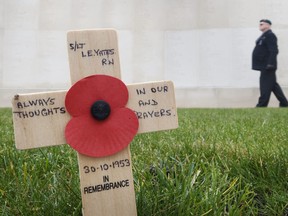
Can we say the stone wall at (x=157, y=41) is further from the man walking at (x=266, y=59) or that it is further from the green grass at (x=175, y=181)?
the green grass at (x=175, y=181)

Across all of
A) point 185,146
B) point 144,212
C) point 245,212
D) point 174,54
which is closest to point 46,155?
point 185,146

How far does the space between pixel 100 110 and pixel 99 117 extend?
0.02m

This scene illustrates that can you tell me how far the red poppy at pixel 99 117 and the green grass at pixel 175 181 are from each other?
236 mm

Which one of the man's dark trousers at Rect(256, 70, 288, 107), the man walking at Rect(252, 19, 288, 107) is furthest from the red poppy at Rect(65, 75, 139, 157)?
the man's dark trousers at Rect(256, 70, 288, 107)

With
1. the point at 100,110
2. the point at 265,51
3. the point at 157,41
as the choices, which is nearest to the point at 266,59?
the point at 265,51

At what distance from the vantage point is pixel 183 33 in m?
12.4

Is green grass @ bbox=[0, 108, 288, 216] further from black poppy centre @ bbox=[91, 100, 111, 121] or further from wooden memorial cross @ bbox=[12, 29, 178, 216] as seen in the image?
black poppy centre @ bbox=[91, 100, 111, 121]

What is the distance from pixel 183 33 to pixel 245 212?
11.3 m

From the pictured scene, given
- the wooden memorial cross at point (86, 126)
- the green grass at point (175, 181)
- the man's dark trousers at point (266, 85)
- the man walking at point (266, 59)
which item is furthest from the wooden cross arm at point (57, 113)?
the man's dark trousers at point (266, 85)

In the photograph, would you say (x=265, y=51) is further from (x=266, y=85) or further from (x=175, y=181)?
(x=175, y=181)

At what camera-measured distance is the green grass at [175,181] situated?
1.32 meters

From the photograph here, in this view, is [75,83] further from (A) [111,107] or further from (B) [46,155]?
(B) [46,155]

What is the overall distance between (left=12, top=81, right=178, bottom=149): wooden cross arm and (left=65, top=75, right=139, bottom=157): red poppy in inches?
0.9

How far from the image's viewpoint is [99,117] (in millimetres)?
1155
